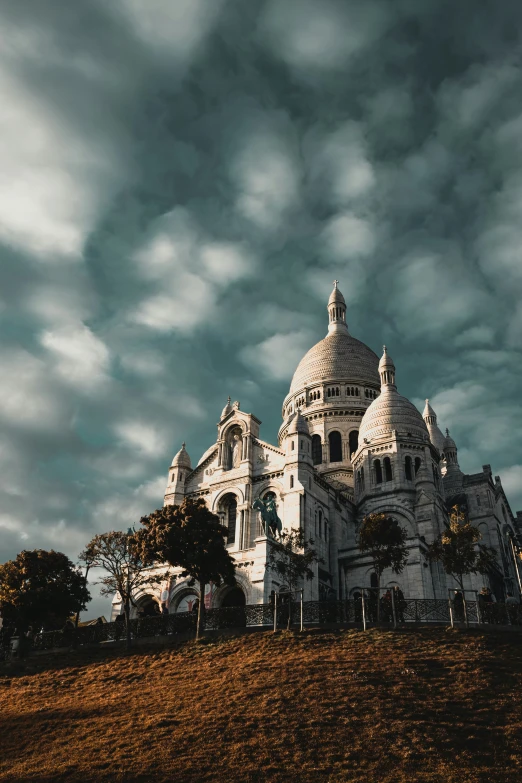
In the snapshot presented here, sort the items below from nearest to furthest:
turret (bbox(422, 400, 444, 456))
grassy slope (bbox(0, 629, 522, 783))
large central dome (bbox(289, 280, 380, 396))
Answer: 1. grassy slope (bbox(0, 629, 522, 783))
2. large central dome (bbox(289, 280, 380, 396))
3. turret (bbox(422, 400, 444, 456))

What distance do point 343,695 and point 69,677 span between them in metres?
14.6

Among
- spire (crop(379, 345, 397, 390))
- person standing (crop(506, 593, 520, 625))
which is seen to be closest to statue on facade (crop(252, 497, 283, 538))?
person standing (crop(506, 593, 520, 625))

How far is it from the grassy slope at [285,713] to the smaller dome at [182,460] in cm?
2444

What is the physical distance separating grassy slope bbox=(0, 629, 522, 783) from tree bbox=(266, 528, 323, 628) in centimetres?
720

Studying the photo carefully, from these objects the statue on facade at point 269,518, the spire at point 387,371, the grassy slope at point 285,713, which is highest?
the spire at point 387,371

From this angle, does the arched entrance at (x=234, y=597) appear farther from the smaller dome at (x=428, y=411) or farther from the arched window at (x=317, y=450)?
the smaller dome at (x=428, y=411)

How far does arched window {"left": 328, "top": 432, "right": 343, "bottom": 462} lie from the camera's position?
217 feet

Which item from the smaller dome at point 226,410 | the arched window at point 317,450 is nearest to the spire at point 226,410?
the smaller dome at point 226,410

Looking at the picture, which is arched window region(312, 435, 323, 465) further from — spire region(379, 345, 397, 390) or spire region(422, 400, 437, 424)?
spire region(422, 400, 437, 424)

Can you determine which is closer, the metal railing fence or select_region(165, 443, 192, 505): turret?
the metal railing fence

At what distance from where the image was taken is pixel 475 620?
36.2 meters

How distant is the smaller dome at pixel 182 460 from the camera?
56062 mm

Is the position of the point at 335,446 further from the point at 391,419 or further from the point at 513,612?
the point at 513,612

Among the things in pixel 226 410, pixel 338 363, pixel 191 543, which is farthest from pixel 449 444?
pixel 191 543
